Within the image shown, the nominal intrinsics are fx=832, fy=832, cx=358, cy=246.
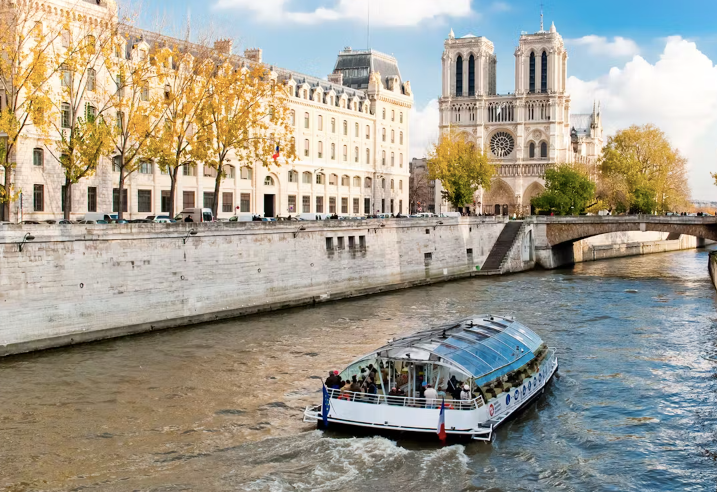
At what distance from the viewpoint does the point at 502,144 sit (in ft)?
483

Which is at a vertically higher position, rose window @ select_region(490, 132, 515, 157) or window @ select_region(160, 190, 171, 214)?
rose window @ select_region(490, 132, 515, 157)

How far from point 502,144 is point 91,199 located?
10177 cm

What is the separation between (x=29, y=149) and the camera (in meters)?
50.2

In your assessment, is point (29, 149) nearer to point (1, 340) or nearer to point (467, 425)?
point (1, 340)

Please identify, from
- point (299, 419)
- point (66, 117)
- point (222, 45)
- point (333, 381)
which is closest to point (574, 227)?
point (222, 45)

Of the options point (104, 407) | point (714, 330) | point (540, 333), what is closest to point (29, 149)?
point (104, 407)

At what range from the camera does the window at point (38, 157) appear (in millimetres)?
50844

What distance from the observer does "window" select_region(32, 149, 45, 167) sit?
50844 millimetres

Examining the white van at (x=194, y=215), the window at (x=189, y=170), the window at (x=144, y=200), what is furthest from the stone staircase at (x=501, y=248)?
the window at (x=144, y=200)

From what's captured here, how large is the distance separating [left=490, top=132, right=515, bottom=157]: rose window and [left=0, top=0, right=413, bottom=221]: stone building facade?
167ft

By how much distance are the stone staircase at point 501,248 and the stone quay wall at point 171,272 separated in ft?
39.8

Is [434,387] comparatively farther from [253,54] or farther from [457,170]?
[457,170]

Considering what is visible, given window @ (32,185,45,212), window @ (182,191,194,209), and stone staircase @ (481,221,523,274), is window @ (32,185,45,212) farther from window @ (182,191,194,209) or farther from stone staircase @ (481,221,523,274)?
stone staircase @ (481,221,523,274)

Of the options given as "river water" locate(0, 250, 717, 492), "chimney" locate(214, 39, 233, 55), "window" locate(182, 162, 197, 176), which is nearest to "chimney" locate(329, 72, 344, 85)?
"window" locate(182, 162, 197, 176)
